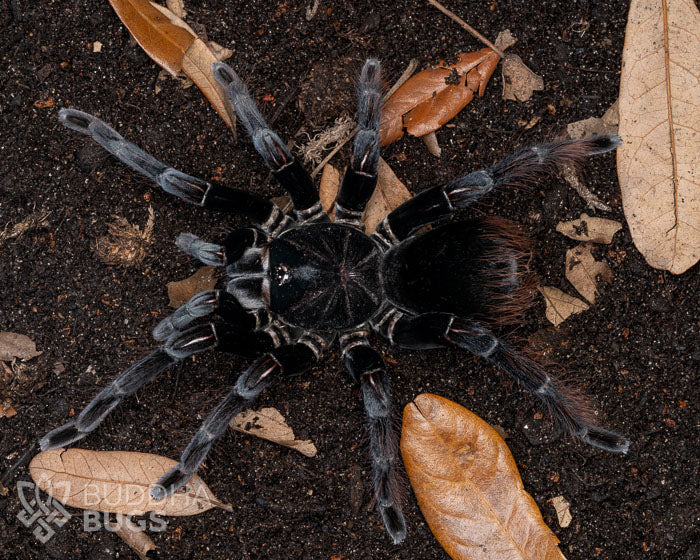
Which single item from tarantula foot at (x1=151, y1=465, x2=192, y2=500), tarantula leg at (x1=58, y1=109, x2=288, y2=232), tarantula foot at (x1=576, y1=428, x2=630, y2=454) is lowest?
tarantula foot at (x1=576, y1=428, x2=630, y2=454)

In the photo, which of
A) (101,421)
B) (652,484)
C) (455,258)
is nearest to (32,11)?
(101,421)

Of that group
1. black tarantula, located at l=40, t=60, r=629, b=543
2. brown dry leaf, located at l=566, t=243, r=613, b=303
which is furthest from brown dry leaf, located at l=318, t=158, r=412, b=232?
brown dry leaf, located at l=566, t=243, r=613, b=303

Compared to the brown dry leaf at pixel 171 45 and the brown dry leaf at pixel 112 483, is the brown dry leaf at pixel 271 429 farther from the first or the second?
the brown dry leaf at pixel 171 45

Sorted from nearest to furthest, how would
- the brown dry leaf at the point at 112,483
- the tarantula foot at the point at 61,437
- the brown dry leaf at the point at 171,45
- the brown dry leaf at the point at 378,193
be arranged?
1. the tarantula foot at the point at 61,437
2. the brown dry leaf at the point at 112,483
3. the brown dry leaf at the point at 171,45
4. the brown dry leaf at the point at 378,193

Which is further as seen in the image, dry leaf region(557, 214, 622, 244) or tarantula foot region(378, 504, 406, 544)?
dry leaf region(557, 214, 622, 244)

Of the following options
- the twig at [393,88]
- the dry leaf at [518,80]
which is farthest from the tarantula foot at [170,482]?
the dry leaf at [518,80]

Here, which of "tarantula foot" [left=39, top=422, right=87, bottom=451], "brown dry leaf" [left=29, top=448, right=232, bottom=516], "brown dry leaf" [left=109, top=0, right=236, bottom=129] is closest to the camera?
"tarantula foot" [left=39, top=422, right=87, bottom=451]

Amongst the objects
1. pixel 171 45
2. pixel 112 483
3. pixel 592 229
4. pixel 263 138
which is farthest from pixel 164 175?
pixel 592 229

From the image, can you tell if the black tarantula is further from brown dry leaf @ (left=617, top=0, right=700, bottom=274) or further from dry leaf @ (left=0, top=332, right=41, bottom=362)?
dry leaf @ (left=0, top=332, right=41, bottom=362)

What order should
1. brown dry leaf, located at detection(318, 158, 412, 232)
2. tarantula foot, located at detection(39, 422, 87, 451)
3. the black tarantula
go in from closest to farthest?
1. the black tarantula
2. tarantula foot, located at detection(39, 422, 87, 451)
3. brown dry leaf, located at detection(318, 158, 412, 232)
